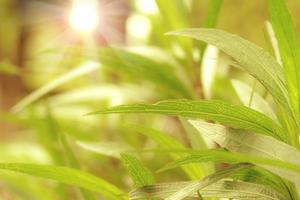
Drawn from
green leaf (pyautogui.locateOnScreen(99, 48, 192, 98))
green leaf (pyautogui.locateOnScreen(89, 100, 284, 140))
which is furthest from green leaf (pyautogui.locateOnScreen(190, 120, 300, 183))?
green leaf (pyautogui.locateOnScreen(99, 48, 192, 98))

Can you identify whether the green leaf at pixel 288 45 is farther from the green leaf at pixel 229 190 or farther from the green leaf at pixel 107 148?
the green leaf at pixel 107 148

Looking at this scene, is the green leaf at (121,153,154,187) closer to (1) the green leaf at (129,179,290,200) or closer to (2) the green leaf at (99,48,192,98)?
(1) the green leaf at (129,179,290,200)

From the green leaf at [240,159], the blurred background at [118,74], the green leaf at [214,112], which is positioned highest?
the blurred background at [118,74]

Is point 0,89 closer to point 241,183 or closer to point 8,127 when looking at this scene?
point 8,127

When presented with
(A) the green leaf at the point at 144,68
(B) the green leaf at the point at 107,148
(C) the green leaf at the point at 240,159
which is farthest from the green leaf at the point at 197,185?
(A) the green leaf at the point at 144,68

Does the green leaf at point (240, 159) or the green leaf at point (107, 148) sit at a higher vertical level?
the green leaf at point (107, 148)

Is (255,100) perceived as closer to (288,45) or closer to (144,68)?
(288,45)

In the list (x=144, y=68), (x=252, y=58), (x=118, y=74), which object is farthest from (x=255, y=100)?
(x=118, y=74)

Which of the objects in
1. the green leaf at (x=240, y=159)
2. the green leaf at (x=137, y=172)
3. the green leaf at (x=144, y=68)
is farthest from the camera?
the green leaf at (x=144, y=68)
